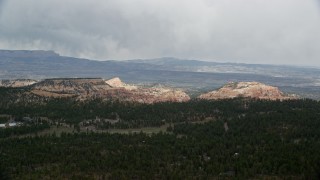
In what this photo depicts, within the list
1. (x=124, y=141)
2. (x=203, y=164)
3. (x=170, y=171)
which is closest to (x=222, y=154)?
(x=203, y=164)

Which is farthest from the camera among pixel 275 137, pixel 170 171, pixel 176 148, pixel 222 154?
pixel 275 137

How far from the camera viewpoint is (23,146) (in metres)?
189

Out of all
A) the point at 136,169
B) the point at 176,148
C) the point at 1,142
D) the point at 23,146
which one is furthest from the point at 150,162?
the point at 1,142

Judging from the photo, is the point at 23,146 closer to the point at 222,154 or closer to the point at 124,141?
the point at 124,141

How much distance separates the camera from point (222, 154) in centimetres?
17300

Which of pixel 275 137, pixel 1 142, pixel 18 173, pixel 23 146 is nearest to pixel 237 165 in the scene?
pixel 275 137

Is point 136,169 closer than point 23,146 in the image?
Yes

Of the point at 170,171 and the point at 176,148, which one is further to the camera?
the point at 176,148

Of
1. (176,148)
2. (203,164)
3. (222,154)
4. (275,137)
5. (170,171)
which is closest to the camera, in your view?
(170,171)

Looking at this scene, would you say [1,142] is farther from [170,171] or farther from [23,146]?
[170,171]

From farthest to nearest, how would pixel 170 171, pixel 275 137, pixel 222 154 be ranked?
pixel 275 137
pixel 222 154
pixel 170 171

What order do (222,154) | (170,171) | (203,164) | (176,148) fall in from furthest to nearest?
(176,148) → (222,154) → (203,164) → (170,171)

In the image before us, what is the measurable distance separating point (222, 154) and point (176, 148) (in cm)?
1866

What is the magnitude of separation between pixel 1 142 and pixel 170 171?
7931 centimetres
